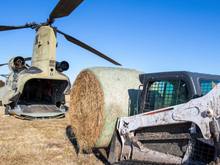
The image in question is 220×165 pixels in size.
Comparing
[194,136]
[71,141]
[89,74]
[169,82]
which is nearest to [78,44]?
[71,141]

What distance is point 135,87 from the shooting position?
6.60 m

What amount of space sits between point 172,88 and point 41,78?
32.2 feet

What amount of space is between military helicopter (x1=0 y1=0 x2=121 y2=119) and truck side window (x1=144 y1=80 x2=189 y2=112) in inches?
298

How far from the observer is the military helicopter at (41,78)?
45.2 feet

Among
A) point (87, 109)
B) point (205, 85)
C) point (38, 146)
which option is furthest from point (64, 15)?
point (205, 85)

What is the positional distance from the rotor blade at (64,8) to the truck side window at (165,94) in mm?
5768

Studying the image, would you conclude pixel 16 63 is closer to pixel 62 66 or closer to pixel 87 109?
pixel 62 66

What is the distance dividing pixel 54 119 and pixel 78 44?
343cm

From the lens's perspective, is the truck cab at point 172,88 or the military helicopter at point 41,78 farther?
the military helicopter at point 41,78

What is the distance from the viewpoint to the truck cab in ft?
16.7

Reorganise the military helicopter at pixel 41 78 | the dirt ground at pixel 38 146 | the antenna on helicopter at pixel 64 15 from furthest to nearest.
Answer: the military helicopter at pixel 41 78 → the antenna on helicopter at pixel 64 15 → the dirt ground at pixel 38 146

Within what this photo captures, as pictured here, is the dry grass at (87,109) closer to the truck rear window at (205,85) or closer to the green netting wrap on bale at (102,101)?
the green netting wrap on bale at (102,101)

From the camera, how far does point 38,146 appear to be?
315 inches

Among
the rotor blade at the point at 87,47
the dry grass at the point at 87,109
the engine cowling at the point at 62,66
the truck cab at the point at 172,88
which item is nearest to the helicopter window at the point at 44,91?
the engine cowling at the point at 62,66
